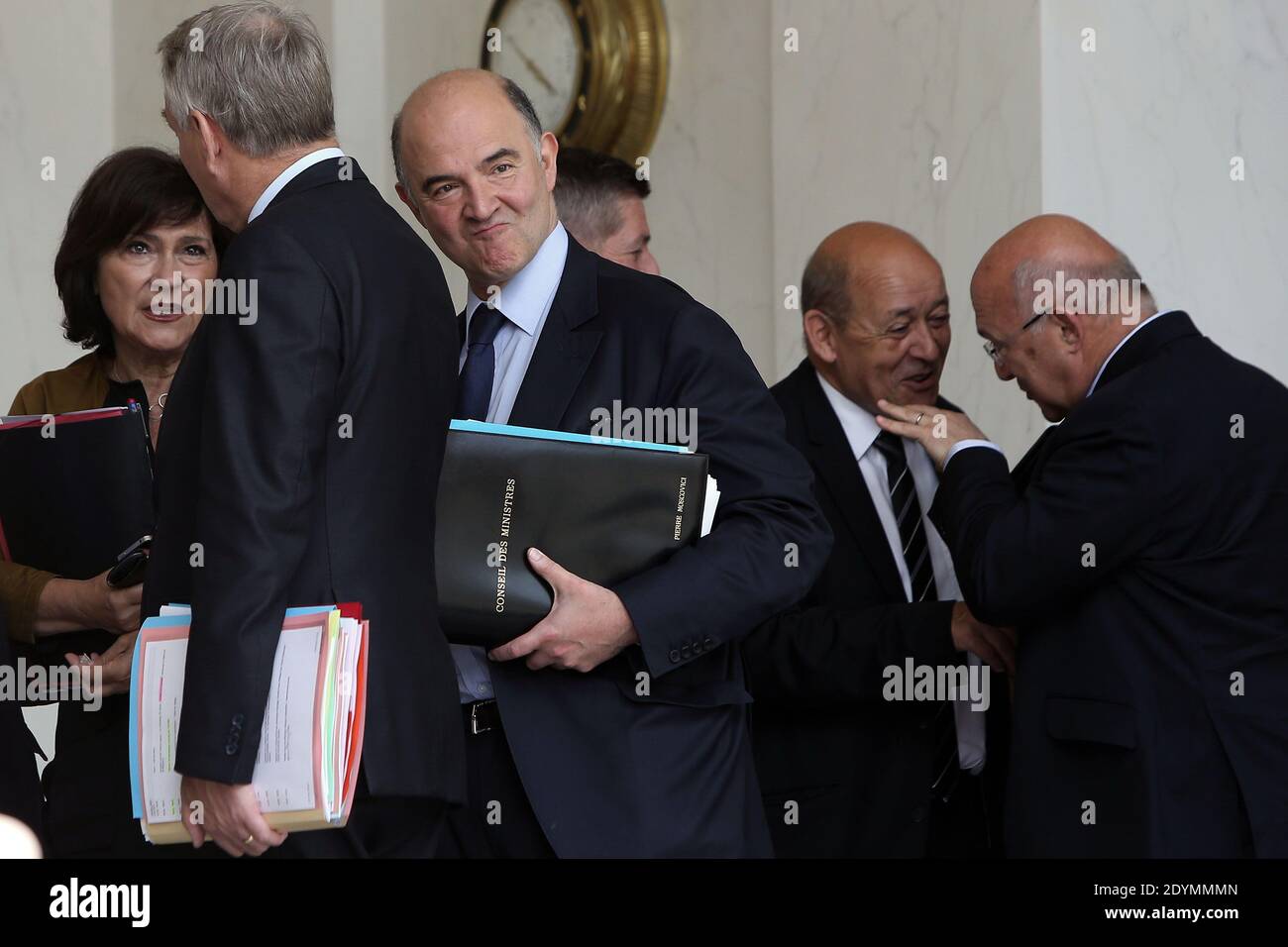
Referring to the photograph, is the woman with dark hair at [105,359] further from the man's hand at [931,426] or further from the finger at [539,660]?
the man's hand at [931,426]

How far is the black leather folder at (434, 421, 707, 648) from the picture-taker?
8.79 ft

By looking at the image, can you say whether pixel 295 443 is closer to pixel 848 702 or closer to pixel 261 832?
pixel 261 832

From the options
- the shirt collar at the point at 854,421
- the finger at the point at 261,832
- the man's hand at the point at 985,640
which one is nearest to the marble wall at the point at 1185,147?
the shirt collar at the point at 854,421

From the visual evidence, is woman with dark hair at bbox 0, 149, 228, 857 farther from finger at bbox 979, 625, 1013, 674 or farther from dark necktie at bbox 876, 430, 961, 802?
finger at bbox 979, 625, 1013, 674

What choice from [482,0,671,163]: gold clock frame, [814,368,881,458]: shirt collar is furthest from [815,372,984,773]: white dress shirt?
[482,0,671,163]: gold clock frame

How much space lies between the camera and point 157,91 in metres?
6.27

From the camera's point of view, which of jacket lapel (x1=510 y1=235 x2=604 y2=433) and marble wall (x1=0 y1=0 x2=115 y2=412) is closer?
jacket lapel (x1=510 y1=235 x2=604 y2=433)

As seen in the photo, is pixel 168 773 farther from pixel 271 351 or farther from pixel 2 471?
pixel 2 471

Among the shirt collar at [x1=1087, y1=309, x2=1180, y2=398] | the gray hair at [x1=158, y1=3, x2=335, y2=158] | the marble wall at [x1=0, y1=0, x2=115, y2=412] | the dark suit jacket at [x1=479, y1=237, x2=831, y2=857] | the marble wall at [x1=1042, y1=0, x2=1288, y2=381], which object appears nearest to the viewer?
the gray hair at [x1=158, y1=3, x2=335, y2=158]

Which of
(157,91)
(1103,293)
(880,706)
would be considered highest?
(157,91)

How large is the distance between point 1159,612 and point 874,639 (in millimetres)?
586

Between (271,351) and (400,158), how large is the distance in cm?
83
